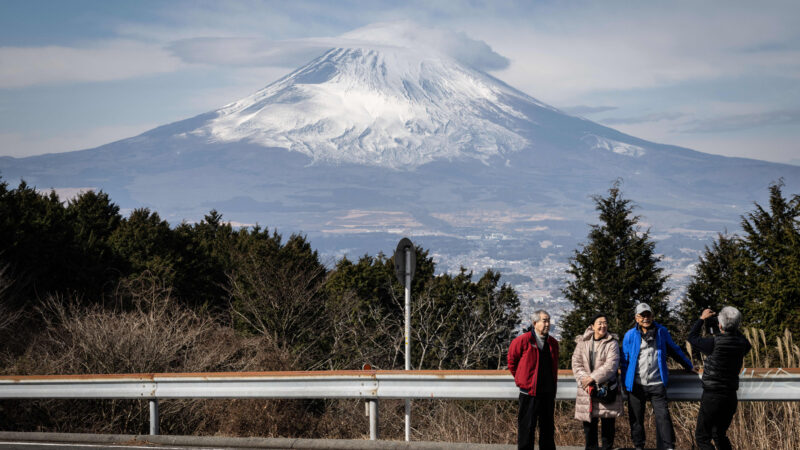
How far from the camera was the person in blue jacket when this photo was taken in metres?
7.67

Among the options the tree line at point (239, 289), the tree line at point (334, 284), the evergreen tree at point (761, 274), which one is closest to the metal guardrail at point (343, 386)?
the tree line at point (239, 289)

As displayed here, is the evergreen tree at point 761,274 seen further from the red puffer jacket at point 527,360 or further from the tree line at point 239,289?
the red puffer jacket at point 527,360

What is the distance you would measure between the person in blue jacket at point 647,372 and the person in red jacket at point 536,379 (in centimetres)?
70

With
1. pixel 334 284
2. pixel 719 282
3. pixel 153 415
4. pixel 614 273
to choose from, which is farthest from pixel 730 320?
pixel 719 282

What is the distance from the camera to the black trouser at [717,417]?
7.25 m

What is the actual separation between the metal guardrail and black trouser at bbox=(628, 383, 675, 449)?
0.26 meters

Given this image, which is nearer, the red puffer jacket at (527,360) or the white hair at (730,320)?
the white hair at (730,320)

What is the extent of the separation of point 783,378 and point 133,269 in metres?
41.6

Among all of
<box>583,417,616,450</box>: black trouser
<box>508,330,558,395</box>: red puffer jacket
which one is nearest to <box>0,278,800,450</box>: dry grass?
<box>583,417,616,450</box>: black trouser

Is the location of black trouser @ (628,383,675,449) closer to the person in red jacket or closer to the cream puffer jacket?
the cream puffer jacket

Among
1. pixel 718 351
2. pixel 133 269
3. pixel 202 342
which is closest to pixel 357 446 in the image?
pixel 718 351

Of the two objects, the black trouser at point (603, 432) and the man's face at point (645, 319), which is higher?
the man's face at point (645, 319)

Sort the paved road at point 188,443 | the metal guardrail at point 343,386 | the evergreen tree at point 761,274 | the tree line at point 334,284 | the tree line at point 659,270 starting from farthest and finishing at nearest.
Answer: the tree line at point 659,270, the evergreen tree at point 761,274, the tree line at point 334,284, the paved road at point 188,443, the metal guardrail at point 343,386

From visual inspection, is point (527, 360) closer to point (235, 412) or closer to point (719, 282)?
point (235, 412)
